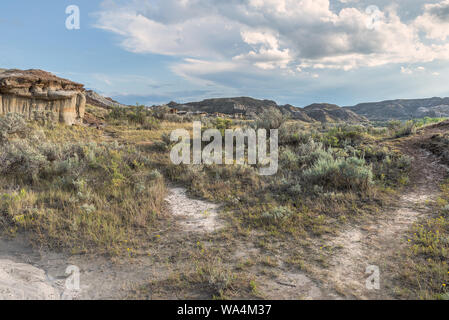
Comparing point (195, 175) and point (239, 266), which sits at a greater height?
point (195, 175)

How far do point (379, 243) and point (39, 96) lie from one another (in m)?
14.4

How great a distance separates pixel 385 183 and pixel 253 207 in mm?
4104

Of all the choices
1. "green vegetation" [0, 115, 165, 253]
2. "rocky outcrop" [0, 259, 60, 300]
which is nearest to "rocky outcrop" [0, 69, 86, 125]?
"green vegetation" [0, 115, 165, 253]

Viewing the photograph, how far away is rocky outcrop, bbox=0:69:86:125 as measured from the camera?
10672 millimetres

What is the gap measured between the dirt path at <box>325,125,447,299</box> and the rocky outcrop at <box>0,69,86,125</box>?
13.5 metres

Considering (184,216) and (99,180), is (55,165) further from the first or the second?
(184,216)

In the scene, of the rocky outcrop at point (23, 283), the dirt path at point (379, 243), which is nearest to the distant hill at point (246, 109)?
the dirt path at point (379, 243)

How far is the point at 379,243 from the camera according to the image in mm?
4328

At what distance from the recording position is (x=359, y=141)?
10.1 m

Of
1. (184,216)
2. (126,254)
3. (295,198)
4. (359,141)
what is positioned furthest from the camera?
(359,141)
